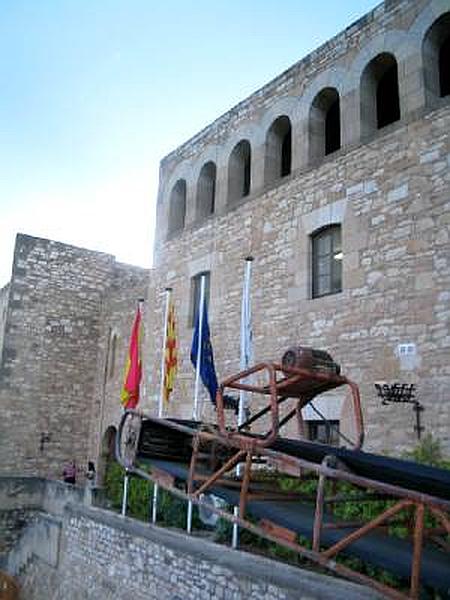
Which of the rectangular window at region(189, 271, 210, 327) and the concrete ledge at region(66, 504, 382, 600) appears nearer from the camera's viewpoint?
the concrete ledge at region(66, 504, 382, 600)

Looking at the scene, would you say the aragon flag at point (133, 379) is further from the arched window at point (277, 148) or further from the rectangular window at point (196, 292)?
the arched window at point (277, 148)

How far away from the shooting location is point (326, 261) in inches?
376

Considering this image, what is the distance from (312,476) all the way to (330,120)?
25.4 feet

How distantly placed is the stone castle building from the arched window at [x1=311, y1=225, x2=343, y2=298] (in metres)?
0.03

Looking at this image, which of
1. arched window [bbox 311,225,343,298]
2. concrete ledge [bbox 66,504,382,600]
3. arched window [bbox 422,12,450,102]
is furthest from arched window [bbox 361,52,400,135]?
concrete ledge [bbox 66,504,382,600]

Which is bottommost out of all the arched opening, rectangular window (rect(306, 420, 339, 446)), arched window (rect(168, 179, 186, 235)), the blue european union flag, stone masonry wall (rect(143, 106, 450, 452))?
the arched opening

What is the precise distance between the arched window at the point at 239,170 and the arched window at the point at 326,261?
2.80 m

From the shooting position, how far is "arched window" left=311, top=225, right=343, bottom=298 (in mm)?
9305

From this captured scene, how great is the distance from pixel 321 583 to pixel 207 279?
310 inches

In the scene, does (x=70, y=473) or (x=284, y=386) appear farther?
(x=70, y=473)

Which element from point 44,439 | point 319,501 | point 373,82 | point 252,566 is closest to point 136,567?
point 252,566

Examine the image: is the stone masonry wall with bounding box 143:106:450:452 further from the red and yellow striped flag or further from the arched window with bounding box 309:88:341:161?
the red and yellow striped flag

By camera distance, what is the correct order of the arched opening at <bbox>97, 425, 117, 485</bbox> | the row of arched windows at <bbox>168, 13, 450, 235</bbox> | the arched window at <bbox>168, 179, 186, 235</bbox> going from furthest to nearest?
1. the arched opening at <bbox>97, 425, 117, 485</bbox>
2. the arched window at <bbox>168, 179, 186, 235</bbox>
3. the row of arched windows at <bbox>168, 13, 450, 235</bbox>

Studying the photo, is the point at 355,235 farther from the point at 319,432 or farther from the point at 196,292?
the point at 196,292
